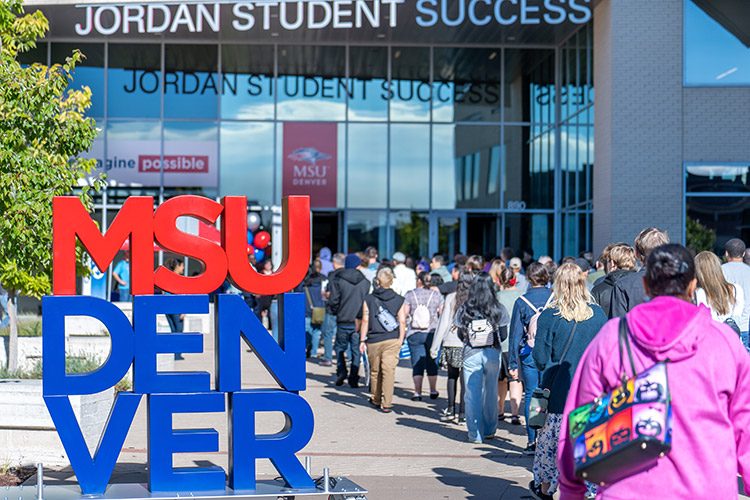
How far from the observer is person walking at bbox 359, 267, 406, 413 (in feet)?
42.6

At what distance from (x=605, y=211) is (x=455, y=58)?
8.07m

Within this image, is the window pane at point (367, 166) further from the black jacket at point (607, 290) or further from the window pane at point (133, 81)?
the black jacket at point (607, 290)

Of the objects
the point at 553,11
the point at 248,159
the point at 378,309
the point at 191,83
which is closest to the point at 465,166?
the point at 248,159

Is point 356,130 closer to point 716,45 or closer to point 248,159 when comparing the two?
point 248,159

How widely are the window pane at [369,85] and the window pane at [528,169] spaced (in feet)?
10.6

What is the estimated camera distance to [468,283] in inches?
→ 460

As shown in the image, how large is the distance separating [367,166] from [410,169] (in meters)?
1.07

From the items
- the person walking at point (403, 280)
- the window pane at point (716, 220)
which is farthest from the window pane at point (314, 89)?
the person walking at point (403, 280)

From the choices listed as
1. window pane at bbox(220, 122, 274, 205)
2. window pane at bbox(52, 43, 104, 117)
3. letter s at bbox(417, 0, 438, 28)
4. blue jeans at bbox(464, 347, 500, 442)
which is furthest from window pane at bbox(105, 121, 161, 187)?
blue jeans at bbox(464, 347, 500, 442)

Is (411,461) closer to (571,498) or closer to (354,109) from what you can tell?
(571,498)

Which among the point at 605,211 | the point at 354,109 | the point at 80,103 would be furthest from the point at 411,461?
the point at 354,109

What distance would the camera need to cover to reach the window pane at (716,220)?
69.5 feet

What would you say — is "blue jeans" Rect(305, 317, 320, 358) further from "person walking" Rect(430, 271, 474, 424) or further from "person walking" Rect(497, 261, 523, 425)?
"person walking" Rect(497, 261, 523, 425)

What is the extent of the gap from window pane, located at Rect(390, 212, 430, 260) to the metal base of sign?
20.6 metres
